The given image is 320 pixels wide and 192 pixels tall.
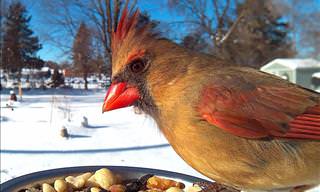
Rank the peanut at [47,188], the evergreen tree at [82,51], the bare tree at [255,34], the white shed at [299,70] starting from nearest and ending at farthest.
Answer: the peanut at [47,188], the evergreen tree at [82,51], the bare tree at [255,34], the white shed at [299,70]

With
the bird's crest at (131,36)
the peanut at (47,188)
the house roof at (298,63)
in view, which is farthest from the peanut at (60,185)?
the house roof at (298,63)

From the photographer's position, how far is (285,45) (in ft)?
36.7

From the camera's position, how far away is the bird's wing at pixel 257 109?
0.57m

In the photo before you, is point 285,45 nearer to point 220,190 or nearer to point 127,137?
point 127,137

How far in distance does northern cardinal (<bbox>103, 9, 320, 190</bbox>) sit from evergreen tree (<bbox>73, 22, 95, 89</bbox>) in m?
0.44

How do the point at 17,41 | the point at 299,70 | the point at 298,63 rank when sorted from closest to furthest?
1. the point at 17,41
2. the point at 299,70
3. the point at 298,63

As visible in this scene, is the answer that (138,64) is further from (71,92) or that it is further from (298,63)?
(298,63)

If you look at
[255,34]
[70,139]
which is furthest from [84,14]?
[255,34]

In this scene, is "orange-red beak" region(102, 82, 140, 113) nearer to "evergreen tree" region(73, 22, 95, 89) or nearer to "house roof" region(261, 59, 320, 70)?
"evergreen tree" region(73, 22, 95, 89)

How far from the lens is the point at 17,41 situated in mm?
1444

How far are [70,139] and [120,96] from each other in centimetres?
205

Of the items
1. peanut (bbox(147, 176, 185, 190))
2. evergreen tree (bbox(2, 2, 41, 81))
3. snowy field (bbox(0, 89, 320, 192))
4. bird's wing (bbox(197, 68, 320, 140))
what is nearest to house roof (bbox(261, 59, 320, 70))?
snowy field (bbox(0, 89, 320, 192))

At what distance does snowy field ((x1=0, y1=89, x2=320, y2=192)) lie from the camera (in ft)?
5.78

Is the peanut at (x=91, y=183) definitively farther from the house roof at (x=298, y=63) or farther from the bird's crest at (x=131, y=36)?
the house roof at (x=298, y=63)
